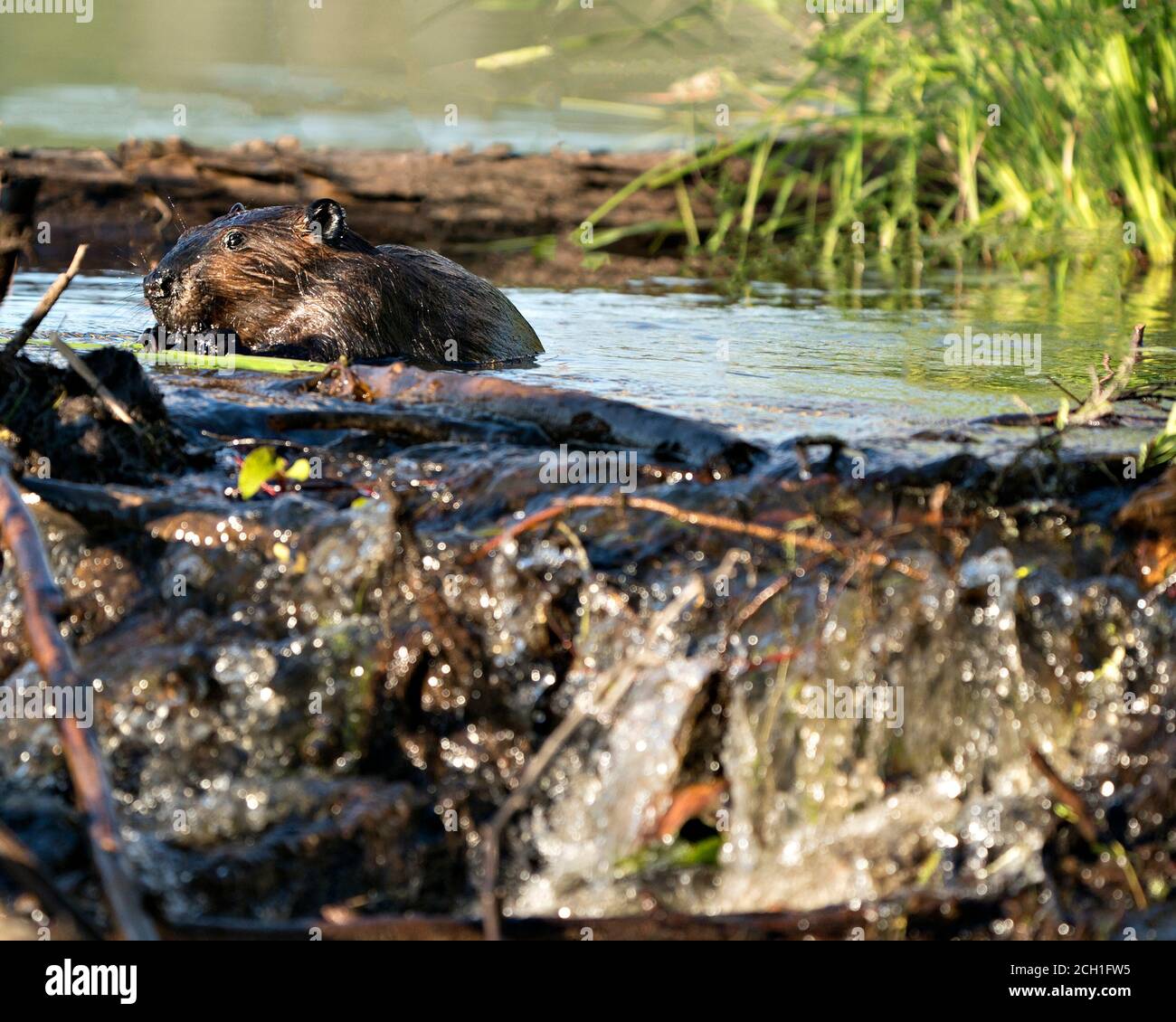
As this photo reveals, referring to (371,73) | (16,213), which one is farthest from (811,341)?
(371,73)

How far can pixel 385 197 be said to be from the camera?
827 centimetres

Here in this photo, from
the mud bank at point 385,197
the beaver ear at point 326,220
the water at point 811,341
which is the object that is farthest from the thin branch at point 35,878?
the mud bank at point 385,197

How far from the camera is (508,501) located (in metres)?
2.94

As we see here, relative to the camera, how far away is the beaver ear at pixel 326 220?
5.05 meters

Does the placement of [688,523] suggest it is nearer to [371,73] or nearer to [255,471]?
[255,471]

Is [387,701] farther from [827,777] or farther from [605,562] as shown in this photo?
[827,777]

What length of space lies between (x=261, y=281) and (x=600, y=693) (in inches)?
116

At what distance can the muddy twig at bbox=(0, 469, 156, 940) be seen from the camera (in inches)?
78.0

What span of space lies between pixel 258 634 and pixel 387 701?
284mm

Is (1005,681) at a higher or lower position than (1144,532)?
lower
